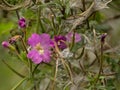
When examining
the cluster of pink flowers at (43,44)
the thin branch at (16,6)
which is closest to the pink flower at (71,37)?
the cluster of pink flowers at (43,44)

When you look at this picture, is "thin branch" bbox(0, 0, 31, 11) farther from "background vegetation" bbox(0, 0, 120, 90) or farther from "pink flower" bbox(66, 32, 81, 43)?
"pink flower" bbox(66, 32, 81, 43)

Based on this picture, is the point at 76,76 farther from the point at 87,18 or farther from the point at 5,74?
the point at 5,74

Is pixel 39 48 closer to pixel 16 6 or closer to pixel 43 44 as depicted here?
pixel 43 44

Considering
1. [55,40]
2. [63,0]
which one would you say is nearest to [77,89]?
[55,40]

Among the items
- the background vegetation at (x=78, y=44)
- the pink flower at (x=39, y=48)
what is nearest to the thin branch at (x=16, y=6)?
the background vegetation at (x=78, y=44)

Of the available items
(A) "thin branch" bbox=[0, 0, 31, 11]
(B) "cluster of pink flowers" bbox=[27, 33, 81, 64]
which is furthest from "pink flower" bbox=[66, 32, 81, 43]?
(A) "thin branch" bbox=[0, 0, 31, 11]

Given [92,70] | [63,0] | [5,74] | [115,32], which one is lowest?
[5,74]

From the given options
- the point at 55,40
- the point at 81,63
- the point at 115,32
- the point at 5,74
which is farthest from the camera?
the point at 5,74

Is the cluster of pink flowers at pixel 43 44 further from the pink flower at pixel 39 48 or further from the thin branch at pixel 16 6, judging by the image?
the thin branch at pixel 16 6

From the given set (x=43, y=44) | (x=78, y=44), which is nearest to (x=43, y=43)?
(x=43, y=44)

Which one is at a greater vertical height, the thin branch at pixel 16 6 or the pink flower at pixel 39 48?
the thin branch at pixel 16 6

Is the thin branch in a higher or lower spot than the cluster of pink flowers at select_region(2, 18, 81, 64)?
higher
